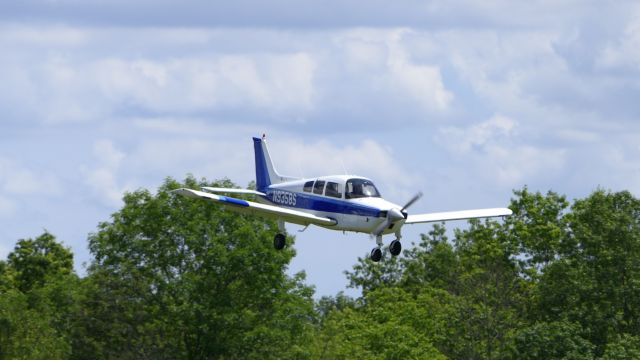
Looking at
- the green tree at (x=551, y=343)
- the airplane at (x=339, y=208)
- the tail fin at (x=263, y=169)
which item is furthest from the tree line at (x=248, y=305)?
the airplane at (x=339, y=208)

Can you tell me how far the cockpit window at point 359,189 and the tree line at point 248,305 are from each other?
33.5 m

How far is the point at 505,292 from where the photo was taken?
10038 centimetres

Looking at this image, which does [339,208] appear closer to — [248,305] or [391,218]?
[391,218]

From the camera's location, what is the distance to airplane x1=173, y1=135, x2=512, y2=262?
168ft

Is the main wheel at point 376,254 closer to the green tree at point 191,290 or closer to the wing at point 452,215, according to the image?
the wing at point 452,215

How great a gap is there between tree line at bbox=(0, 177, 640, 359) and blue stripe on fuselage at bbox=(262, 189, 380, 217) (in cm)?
3148

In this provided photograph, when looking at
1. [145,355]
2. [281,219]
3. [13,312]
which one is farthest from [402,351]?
[281,219]

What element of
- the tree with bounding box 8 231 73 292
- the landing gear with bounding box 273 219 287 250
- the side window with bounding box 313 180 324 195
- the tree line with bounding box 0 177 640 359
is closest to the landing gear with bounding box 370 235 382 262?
the side window with bounding box 313 180 324 195

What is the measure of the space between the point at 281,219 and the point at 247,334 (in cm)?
3285

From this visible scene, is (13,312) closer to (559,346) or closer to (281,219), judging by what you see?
(559,346)

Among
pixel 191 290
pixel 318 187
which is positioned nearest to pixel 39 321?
pixel 191 290

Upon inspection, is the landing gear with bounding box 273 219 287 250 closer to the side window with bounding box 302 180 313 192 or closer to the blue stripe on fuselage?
the blue stripe on fuselage

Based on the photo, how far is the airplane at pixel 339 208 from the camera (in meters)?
51.3

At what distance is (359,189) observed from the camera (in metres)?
53.1
